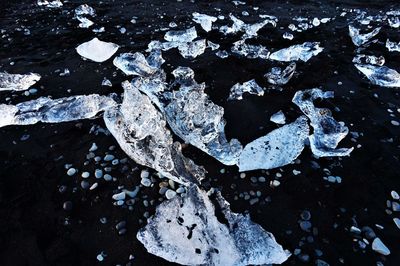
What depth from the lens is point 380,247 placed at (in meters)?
3.54

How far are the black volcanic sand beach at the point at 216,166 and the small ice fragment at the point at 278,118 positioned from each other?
10 centimetres

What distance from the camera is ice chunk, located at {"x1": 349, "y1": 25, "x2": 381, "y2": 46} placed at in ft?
23.0

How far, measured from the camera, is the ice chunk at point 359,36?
23.0ft

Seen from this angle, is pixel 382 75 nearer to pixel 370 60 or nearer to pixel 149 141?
pixel 370 60

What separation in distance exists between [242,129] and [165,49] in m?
2.74

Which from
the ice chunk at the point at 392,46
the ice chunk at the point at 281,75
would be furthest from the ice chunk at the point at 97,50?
the ice chunk at the point at 392,46

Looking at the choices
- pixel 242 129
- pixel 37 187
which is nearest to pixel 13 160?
pixel 37 187

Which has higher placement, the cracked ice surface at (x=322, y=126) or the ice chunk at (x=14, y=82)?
the cracked ice surface at (x=322, y=126)

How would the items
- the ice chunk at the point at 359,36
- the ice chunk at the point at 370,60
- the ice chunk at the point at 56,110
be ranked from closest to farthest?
the ice chunk at the point at 56,110, the ice chunk at the point at 370,60, the ice chunk at the point at 359,36

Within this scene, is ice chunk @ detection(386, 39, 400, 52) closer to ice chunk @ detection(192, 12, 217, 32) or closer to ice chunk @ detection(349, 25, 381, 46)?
ice chunk @ detection(349, 25, 381, 46)

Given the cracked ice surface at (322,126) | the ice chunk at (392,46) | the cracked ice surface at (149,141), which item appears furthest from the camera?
the ice chunk at (392,46)

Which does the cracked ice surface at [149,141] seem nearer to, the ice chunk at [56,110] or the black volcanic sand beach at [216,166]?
the black volcanic sand beach at [216,166]

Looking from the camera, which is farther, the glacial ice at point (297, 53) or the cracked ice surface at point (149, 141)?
the glacial ice at point (297, 53)

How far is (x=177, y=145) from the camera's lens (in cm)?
449
